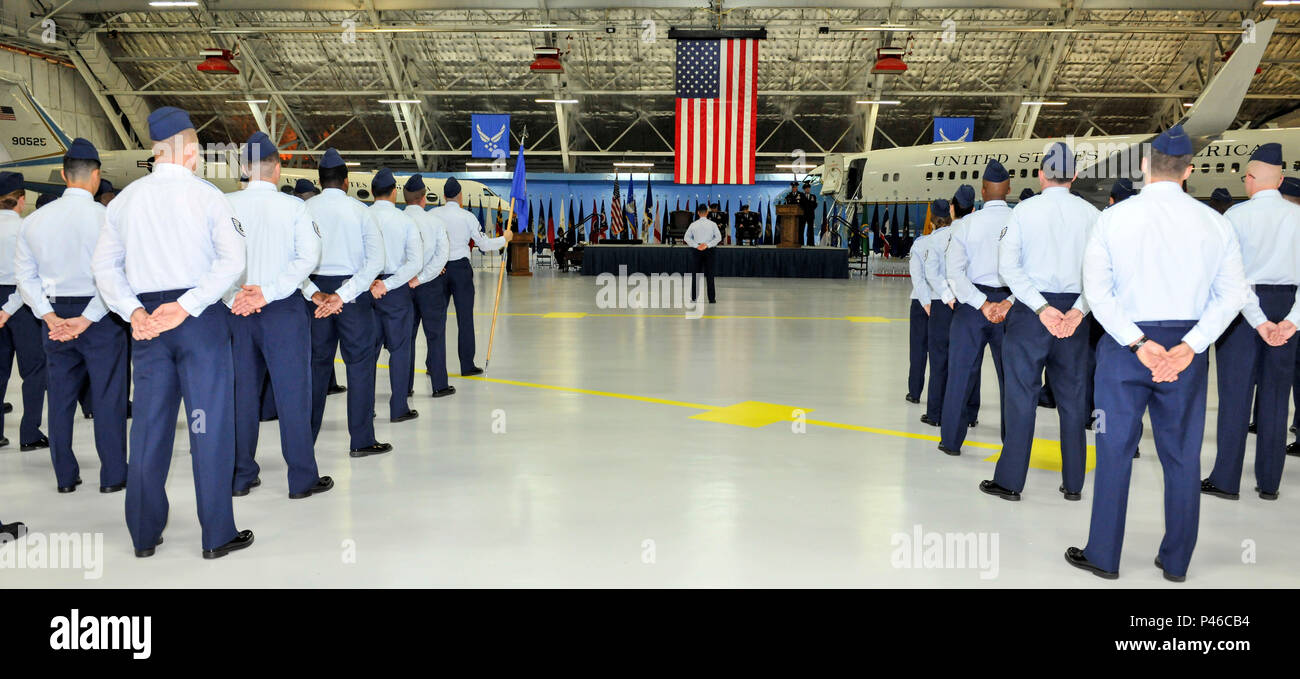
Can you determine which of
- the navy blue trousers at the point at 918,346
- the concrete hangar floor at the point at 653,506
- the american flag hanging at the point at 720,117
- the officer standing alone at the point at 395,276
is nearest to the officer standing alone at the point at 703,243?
the concrete hangar floor at the point at 653,506

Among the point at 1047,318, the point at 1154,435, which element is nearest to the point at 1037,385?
the point at 1047,318

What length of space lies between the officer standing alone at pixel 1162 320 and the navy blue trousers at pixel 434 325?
225 inches

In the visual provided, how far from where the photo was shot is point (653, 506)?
4.65 m

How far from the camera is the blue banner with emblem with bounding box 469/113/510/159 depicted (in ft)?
105

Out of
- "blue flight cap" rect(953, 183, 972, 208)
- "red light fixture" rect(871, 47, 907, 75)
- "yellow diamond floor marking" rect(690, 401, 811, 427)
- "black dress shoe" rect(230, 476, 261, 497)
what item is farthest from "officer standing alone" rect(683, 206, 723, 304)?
"black dress shoe" rect(230, 476, 261, 497)

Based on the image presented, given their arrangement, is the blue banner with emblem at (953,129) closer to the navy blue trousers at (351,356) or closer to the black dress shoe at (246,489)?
the navy blue trousers at (351,356)

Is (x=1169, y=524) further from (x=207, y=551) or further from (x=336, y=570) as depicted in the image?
(x=207, y=551)

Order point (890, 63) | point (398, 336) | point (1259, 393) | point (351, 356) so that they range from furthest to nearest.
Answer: point (890, 63) → point (398, 336) → point (351, 356) → point (1259, 393)

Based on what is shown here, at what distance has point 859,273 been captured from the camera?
28.2 metres

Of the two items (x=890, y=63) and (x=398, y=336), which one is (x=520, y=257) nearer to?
(x=890, y=63)

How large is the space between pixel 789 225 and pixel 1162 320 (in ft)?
75.0

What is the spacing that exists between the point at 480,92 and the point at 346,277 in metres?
27.5

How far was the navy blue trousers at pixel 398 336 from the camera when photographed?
6.62 meters
